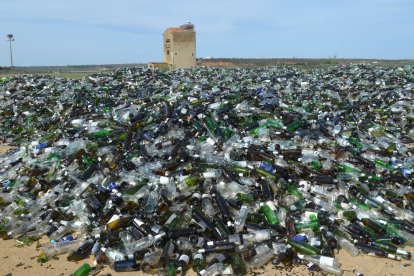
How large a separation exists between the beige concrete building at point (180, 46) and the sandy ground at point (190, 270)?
24.2 metres

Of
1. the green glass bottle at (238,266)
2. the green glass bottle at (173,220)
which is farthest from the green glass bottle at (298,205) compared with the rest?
the green glass bottle at (173,220)

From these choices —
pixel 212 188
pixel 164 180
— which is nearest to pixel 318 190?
pixel 212 188

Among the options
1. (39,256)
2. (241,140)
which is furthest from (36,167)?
(241,140)

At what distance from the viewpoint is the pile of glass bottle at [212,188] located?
310 centimetres

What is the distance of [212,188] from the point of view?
373 centimetres

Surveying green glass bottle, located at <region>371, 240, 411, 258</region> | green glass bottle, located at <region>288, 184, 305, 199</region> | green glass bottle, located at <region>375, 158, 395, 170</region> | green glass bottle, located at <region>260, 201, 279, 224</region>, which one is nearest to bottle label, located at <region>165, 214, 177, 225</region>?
green glass bottle, located at <region>260, 201, 279, 224</region>

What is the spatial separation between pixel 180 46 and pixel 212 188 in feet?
82.2

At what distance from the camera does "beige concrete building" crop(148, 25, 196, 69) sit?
85.9 feet

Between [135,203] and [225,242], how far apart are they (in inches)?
57.8

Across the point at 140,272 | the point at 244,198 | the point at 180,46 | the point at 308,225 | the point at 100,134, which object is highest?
the point at 180,46

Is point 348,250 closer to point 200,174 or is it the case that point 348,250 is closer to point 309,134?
point 200,174

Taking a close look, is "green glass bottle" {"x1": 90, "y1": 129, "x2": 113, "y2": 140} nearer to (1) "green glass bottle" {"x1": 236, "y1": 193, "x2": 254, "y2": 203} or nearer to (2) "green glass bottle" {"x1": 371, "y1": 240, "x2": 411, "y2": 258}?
(1) "green glass bottle" {"x1": 236, "y1": 193, "x2": 254, "y2": 203}

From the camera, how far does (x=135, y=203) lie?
3.74 metres

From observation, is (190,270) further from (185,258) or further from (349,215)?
(349,215)
